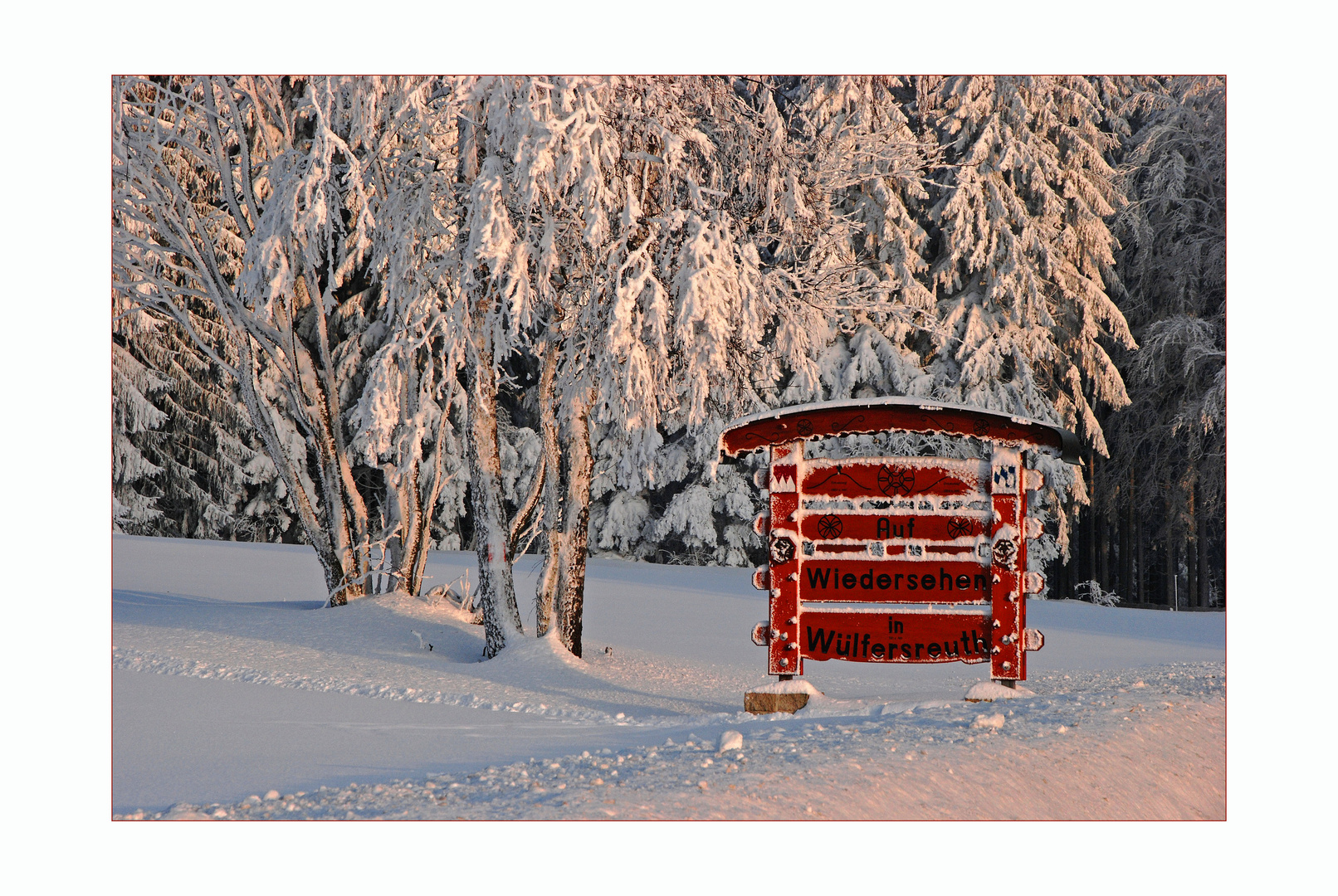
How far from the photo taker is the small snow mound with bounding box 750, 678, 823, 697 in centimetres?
754

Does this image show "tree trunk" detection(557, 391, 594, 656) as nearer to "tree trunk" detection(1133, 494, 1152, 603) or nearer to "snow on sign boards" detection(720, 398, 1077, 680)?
"snow on sign boards" detection(720, 398, 1077, 680)

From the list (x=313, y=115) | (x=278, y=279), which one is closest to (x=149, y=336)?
(x=313, y=115)

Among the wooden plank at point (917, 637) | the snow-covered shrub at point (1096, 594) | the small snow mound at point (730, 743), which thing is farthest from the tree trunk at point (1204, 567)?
the small snow mound at point (730, 743)

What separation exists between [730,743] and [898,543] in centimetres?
205

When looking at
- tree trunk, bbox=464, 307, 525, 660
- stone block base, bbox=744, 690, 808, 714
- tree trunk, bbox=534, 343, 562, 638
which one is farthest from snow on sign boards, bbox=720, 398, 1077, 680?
tree trunk, bbox=464, 307, 525, 660

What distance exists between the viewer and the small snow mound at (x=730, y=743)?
19.8 ft

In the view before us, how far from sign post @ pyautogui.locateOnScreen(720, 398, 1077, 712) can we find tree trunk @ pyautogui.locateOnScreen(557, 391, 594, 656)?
2743 mm

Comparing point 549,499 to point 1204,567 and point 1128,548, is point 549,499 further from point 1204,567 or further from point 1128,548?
point 1204,567

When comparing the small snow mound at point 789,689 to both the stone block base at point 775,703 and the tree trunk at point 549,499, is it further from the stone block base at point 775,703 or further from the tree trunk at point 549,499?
the tree trunk at point 549,499

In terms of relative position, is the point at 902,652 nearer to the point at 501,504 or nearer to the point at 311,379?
the point at 501,504

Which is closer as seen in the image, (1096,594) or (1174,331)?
(1174,331)

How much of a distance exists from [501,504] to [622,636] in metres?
4.04

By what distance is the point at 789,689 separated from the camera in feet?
24.7

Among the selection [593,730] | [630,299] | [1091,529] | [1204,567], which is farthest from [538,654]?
[1204,567]
